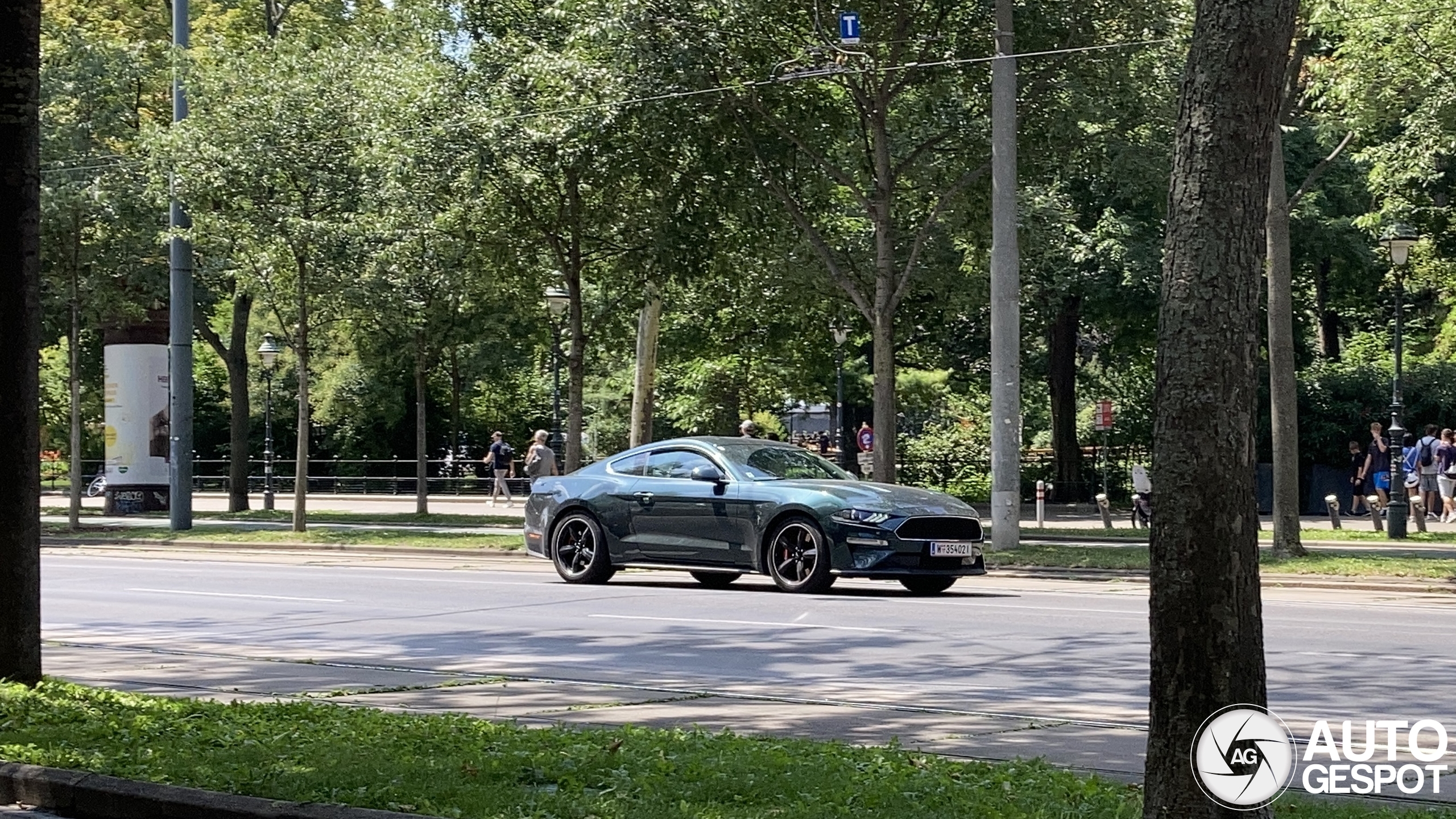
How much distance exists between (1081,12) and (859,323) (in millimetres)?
17806

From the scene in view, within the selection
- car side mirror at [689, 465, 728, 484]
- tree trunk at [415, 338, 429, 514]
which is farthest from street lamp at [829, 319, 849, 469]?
car side mirror at [689, 465, 728, 484]

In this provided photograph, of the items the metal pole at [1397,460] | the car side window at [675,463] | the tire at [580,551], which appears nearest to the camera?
the car side window at [675,463]

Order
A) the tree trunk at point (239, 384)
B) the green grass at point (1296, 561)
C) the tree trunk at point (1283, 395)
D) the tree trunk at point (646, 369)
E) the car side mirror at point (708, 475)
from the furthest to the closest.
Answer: the tree trunk at point (239, 384)
the tree trunk at point (646, 369)
the tree trunk at point (1283, 395)
the green grass at point (1296, 561)
the car side mirror at point (708, 475)

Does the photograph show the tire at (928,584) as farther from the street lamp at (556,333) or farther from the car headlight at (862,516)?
the street lamp at (556,333)

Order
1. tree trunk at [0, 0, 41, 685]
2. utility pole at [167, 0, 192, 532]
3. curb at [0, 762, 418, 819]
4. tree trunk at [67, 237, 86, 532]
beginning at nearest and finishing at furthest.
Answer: curb at [0, 762, 418, 819], tree trunk at [0, 0, 41, 685], utility pole at [167, 0, 192, 532], tree trunk at [67, 237, 86, 532]

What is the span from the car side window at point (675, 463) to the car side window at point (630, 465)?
0.35 ft

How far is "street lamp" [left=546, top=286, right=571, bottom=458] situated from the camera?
111 ft

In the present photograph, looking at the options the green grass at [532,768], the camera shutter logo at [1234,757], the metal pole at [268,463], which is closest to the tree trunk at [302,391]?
the metal pole at [268,463]

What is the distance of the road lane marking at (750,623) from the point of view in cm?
1439

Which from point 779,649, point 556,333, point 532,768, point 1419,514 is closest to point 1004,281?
point 779,649

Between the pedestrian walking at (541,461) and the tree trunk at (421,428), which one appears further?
the tree trunk at (421,428)

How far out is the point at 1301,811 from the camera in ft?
21.7

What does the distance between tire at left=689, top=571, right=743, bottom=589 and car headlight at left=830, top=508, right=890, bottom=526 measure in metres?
2.52

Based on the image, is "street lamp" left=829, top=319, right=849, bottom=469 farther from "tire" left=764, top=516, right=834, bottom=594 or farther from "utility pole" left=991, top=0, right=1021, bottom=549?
"tire" left=764, top=516, right=834, bottom=594
